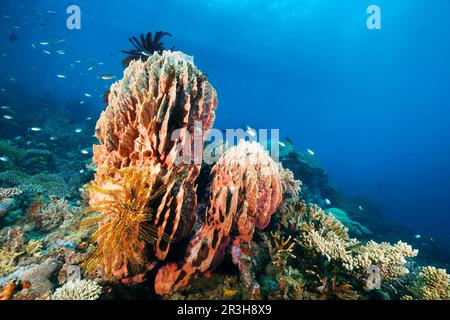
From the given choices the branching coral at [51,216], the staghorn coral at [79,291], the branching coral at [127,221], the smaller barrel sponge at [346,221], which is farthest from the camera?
the smaller barrel sponge at [346,221]

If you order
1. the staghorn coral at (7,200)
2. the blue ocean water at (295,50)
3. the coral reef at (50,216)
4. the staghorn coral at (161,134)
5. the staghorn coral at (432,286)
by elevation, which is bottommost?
the staghorn coral at (432,286)

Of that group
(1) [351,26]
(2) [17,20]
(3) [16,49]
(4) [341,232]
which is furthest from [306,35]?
(3) [16,49]

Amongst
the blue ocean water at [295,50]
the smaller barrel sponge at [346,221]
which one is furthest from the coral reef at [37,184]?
the smaller barrel sponge at [346,221]

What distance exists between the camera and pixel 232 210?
3.33 m

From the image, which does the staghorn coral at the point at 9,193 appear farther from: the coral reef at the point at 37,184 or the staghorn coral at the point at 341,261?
the staghorn coral at the point at 341,261

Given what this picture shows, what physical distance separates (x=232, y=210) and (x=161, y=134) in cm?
155

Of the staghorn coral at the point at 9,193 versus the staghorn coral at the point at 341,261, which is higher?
the staghorn coral at the point at 9,193

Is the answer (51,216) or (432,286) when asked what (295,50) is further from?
(51,216)

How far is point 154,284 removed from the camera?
340 cm

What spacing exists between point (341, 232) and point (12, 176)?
1159 cm

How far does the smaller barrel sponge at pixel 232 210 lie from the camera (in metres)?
3.25

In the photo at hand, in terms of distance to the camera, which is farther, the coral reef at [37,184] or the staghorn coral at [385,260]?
the coral reef at [37,184]

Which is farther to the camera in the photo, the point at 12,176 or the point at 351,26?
the point at 351,26

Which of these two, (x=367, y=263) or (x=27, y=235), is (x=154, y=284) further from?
(x=27, y=235)
